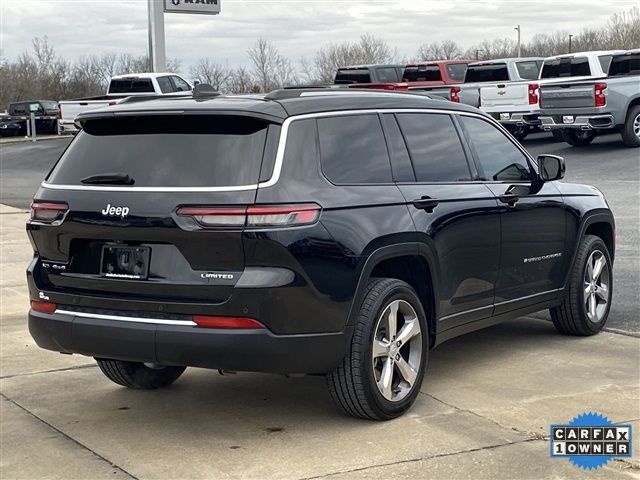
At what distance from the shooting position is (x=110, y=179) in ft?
18.1

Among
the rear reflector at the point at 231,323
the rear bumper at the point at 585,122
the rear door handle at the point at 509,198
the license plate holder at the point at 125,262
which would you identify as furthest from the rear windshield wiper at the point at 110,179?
the rear bumper at the point at 585,122

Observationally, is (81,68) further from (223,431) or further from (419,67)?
(223,431)

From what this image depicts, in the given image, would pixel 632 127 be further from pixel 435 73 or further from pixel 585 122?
pixel 435 73

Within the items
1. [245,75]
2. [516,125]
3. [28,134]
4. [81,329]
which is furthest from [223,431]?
[245,75]

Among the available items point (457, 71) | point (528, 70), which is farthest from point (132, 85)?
point (528, 70)

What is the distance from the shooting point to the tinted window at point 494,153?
6855 mm

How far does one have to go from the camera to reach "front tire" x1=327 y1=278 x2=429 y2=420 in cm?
549

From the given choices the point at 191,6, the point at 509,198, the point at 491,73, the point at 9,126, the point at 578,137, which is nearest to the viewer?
the point at 509,198

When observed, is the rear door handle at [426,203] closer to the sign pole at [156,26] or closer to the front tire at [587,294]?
the front tire at [587,294]

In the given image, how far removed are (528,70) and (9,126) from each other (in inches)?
1114

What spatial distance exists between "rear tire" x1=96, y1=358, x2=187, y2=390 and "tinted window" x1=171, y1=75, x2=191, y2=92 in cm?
2387

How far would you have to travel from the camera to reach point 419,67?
92.0ft

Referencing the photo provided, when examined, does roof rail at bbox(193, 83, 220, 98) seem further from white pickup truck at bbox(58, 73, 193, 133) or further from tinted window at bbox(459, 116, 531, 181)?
white pickup truck at bbox(58, 73, 193, 133)

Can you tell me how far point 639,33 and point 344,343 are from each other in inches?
2687
